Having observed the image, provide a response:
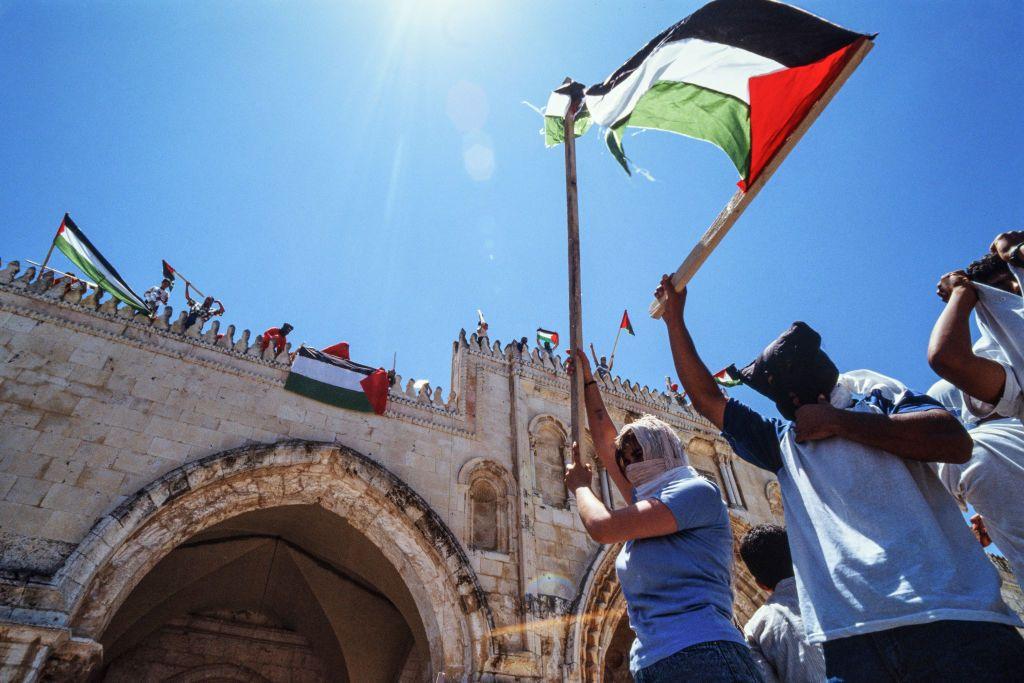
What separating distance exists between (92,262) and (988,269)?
9.98 m

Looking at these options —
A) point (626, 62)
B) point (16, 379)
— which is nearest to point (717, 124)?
point (626, 62)

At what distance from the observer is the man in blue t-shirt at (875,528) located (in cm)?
146

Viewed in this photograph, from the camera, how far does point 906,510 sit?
5.50ft

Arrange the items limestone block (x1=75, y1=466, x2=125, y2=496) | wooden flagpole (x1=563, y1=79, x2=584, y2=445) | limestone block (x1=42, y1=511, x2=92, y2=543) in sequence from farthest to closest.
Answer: limestone block (x1=75, y1=466, x2=125, y2=496) < limestone block (x1=42, y1=511, x2=92, y2=543) < wooden flagpole (x1=563, y1=79, x2=584, y2=445)

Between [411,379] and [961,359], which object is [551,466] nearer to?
[411,379]

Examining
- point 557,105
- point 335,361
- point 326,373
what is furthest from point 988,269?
point 335,361

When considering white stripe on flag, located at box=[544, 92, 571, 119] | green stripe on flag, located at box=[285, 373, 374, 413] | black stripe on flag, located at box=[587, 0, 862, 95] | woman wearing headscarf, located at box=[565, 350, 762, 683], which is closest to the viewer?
woman wearing headscarf, located at box=[565, 350, 762, 683]

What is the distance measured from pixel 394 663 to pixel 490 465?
4134 millimetres

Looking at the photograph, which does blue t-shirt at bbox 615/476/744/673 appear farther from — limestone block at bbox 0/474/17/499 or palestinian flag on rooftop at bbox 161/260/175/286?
palestinian flag on rooftop at bbox 161/260/175/286

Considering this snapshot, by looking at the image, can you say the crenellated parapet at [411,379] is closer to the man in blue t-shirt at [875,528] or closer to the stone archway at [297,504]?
the stone archway at [297,504]

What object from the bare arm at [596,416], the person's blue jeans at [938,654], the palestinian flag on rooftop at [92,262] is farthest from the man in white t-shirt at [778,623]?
the palestinian flag on rooftop at [92,262]

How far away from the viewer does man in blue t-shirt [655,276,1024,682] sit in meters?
1.46

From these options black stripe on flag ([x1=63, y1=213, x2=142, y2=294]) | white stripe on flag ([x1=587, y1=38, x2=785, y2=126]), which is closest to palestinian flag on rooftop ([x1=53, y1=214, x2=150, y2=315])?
black stripe on flag ([x1=63, y1=213, x2=142, y2=294])

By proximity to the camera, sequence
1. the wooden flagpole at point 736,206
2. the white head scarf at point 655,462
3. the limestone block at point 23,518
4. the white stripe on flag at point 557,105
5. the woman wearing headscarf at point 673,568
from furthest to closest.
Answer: the limestone block at point 23,518
the white stripe on flag at point 557,105
the wooden flagpole at point 736,206
the white head scarf at point 655,462
the woman wearing headscarf at point 673,568
